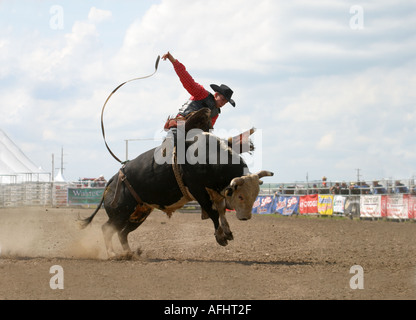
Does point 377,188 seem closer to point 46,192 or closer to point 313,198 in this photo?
point 313,198

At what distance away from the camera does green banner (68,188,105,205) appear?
83.8 ft

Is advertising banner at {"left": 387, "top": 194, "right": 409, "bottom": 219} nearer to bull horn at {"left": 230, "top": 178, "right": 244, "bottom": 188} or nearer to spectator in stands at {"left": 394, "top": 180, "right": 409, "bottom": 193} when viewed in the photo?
spectator in stands at {"left": 394, "top": 180, "right": 409, "bottom": 193}

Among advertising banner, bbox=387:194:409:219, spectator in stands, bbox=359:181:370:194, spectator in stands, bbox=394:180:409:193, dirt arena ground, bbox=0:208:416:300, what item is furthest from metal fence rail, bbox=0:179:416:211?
dirt arena ground, bbox=0:208:416:300

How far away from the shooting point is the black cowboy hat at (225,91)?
7.58 metres

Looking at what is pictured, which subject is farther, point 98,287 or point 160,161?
point 160,161

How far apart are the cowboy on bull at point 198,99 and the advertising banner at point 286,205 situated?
1526 centimetres

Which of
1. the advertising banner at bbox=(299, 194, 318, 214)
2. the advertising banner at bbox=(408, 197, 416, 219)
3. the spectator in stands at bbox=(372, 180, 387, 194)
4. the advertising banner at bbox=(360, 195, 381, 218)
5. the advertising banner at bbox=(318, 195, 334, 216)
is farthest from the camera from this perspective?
the advertising banner at bbox=(299, 194, 318, 214)

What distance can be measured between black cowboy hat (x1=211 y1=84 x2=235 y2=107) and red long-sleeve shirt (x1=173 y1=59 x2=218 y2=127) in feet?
0.53

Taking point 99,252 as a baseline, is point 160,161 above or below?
above

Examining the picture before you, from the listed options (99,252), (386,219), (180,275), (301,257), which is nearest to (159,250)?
(99,252)

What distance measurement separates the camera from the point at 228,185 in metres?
6.84

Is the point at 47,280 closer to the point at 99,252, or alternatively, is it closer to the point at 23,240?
the point at 99,252

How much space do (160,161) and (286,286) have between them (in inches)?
114

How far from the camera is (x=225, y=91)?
7.58 m
